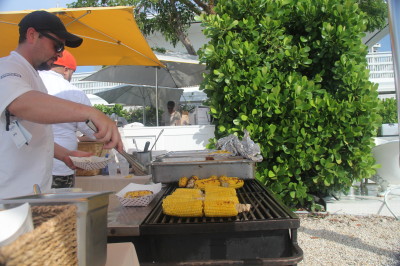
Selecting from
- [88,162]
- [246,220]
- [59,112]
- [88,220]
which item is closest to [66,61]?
[88,162]

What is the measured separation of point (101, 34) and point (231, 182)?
364 cm

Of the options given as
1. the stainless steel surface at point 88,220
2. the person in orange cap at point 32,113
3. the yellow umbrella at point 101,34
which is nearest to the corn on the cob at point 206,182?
the person in orange cap at point 32,113

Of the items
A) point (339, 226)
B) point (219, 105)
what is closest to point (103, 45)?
point (219, 105)

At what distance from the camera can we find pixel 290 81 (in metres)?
4.20

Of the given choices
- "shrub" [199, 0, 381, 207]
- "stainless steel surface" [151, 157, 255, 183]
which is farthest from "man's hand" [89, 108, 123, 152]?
"shrub" [199, 0, 381, 207]

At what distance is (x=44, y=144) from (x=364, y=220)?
428 cm

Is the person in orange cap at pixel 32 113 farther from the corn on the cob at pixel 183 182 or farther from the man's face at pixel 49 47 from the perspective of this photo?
the corn on the cob at pixel 183 182

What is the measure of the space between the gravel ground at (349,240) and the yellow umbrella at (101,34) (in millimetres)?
3661

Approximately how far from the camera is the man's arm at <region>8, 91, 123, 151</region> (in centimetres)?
129

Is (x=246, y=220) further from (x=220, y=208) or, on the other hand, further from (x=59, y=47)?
(x=59, y=47)

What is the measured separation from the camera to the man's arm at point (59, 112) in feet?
4.25

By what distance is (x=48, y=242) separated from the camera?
70 centimetres

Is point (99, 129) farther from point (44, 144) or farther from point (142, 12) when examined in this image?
point (142, 12)

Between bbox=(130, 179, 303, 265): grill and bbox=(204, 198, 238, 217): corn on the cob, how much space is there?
1.2 inches
